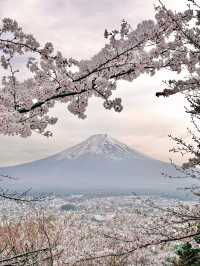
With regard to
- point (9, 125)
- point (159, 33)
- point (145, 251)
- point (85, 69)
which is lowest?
point (145, 251)

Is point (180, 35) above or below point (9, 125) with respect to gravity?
above

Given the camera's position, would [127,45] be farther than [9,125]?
Yes

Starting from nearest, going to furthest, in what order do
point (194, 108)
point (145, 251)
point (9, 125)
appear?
point (9, 125), point (194, 108), point (145, 251)

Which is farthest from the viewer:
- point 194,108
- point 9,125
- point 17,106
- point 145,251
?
point 145,251

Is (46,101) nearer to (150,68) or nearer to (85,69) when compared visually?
(85,69)

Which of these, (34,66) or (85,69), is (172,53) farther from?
(34,66)

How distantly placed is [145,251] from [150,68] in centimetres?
1613

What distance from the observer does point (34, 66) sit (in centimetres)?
741

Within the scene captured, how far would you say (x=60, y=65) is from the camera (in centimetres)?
688

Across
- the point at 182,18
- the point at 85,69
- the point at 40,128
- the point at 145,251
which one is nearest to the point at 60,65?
the point at 85,69

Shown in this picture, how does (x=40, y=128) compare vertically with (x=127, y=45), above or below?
below

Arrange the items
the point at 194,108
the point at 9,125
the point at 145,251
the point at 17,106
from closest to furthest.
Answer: the point at 9,125
the point at 17,106
the point at 194,108
the point at 145,251

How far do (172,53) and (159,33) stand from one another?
55 cm

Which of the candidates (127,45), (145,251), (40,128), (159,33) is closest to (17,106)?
(40,128)
